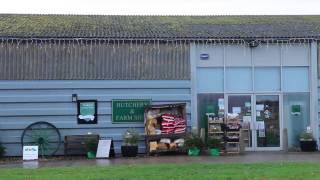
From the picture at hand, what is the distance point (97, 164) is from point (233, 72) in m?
7.28

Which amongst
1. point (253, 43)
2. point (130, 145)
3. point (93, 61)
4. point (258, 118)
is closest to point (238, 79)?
point (253, 43)

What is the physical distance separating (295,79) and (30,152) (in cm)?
1021

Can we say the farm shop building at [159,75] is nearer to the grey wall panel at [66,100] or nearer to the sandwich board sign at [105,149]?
the grey wall panel at [66,100]

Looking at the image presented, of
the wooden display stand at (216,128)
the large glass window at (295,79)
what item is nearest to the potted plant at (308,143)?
the large glass window at (295,79)

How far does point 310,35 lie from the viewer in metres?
24.7

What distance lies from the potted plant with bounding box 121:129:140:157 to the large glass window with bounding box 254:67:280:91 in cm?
512

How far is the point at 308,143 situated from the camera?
24.3 meters

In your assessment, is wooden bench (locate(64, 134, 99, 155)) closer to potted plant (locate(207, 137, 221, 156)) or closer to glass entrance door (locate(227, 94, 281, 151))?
potted plant (locate(207, 137, 221, 156))

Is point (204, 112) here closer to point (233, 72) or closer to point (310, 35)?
point (233, 72)

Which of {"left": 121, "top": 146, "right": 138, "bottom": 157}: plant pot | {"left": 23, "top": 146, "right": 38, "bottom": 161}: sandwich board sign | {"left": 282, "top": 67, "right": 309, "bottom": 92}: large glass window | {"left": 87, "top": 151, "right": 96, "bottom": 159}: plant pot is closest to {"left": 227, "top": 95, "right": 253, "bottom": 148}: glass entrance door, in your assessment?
{"left": 282, "top": 67, "right": 309, "bottom": 92}: large glass window

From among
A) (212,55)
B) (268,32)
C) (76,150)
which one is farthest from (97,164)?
(268,32)

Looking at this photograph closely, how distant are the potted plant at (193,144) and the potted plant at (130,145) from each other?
176cm

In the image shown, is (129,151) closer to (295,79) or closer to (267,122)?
(267,122)

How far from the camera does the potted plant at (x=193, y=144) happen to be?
907 inches
